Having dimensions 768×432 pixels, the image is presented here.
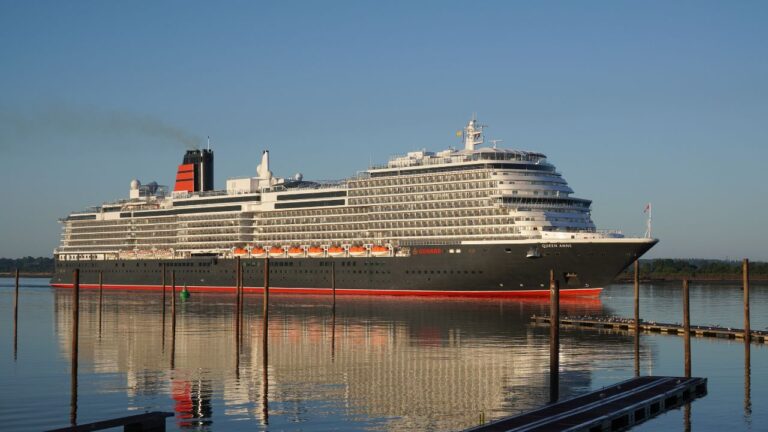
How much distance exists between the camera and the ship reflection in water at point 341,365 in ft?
90.5

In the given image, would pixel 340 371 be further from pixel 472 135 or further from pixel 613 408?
pixel 472 135

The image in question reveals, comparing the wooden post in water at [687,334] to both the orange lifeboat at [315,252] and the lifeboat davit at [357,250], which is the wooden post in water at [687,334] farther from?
the orange lifeboat at [315,252]

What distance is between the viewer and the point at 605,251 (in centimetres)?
7606

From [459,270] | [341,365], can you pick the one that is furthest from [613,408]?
[459,270]

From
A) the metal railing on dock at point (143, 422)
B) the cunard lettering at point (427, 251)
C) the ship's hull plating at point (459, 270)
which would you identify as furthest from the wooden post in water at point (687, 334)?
the cunard lettering at point (427, 251)

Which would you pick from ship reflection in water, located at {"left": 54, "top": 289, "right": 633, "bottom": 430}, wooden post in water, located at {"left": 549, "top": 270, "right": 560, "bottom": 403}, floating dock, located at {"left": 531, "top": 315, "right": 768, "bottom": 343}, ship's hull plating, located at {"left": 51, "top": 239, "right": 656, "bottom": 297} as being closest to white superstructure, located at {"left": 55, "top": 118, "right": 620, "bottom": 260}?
ship's hull plating, located at {"left": 51, "top": 239, "right": 656, "bottom": 297}

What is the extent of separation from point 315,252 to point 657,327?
4987 cm

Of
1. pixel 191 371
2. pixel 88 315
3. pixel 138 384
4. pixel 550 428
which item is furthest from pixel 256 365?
pixel 88 315

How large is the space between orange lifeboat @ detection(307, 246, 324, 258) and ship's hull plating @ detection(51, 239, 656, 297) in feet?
3.51

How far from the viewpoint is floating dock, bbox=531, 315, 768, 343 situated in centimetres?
4725

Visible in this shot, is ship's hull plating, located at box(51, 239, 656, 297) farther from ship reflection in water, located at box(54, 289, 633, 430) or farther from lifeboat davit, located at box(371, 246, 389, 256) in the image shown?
ship reflection in water, located at box(54, 289, 633, 430)

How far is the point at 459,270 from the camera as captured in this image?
8169cm

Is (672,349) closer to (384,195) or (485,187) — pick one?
(485,187)

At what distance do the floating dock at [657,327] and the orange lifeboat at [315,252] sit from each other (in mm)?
40322
